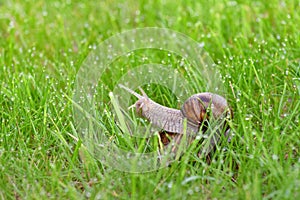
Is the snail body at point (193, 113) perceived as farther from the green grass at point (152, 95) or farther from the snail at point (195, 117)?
the green grass at point (152, 95)

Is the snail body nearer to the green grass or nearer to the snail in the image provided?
the snail

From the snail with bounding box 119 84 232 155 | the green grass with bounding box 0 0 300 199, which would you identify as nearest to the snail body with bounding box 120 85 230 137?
the snail with bounding box 119 84 232 155

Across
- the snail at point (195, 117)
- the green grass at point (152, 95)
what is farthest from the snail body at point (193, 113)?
the green grass at point (152, 95)

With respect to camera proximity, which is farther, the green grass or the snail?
the snail

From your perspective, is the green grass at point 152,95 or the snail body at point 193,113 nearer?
the green grass at point 152,95

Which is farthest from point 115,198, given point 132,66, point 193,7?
point 193,7

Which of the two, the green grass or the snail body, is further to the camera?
the snail body

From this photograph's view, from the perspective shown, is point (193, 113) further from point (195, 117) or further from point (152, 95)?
point (152, 95)

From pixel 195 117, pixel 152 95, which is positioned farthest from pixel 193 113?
pixel 152 95

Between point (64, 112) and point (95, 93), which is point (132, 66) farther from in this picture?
point (64, 112)
